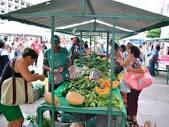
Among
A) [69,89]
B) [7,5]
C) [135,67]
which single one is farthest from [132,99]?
[7,5]

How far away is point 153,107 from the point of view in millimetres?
9672

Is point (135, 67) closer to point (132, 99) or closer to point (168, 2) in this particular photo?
point (132, 99)

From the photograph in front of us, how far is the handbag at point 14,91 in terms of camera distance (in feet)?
15.1

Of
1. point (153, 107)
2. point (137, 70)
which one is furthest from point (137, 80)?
point (153, 107)

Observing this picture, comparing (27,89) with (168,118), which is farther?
(168,118)

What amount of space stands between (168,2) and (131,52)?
2769 cm

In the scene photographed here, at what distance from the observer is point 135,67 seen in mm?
6332

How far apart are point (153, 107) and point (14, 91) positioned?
603 centimetres

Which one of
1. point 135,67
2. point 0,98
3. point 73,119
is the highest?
point 135,67

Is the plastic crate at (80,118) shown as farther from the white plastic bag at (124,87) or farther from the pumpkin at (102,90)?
the white plastic bag at (124,87)

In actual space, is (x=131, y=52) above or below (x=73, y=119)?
above

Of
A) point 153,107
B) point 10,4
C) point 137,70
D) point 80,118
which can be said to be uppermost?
point 10,4

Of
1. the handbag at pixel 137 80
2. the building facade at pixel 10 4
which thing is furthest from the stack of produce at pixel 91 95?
the building facade at pixel 10 4

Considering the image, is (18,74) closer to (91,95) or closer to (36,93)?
(91,95)
